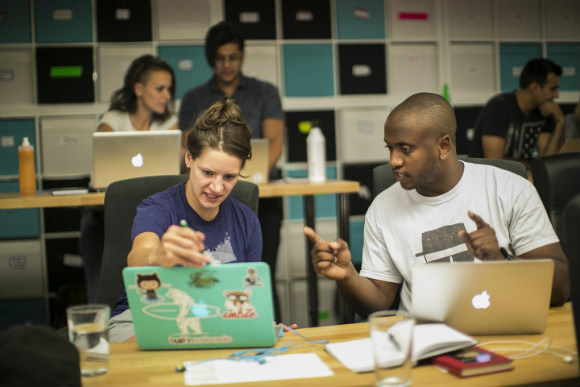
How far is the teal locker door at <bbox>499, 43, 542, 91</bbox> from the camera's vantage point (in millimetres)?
4406

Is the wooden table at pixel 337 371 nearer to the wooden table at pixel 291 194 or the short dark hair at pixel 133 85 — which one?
the wooden table at pixel 291 194

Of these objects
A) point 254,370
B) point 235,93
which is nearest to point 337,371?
point 254,370

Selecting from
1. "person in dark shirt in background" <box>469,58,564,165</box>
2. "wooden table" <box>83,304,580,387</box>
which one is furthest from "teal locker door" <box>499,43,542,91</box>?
"wooden table" <box>83,304,580,387</box>

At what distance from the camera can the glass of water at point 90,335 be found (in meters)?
1.11

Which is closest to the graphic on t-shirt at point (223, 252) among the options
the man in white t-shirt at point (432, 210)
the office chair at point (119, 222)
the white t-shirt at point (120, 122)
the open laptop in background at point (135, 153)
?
the office chair at point (119, 222)

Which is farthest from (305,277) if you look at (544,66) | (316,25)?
(544,66)

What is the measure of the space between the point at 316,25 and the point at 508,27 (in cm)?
135

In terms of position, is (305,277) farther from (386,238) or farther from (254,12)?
(386,238)

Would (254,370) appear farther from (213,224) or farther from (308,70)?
(308,70)

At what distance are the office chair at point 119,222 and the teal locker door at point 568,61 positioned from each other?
3.43 m

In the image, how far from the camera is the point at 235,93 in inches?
129

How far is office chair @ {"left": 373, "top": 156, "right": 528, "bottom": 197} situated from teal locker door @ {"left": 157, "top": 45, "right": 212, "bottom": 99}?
2332mm

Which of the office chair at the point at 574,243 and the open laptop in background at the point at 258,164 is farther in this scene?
the open laptop in background at the point at 258,164

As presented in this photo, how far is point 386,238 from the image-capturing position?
168 cm
